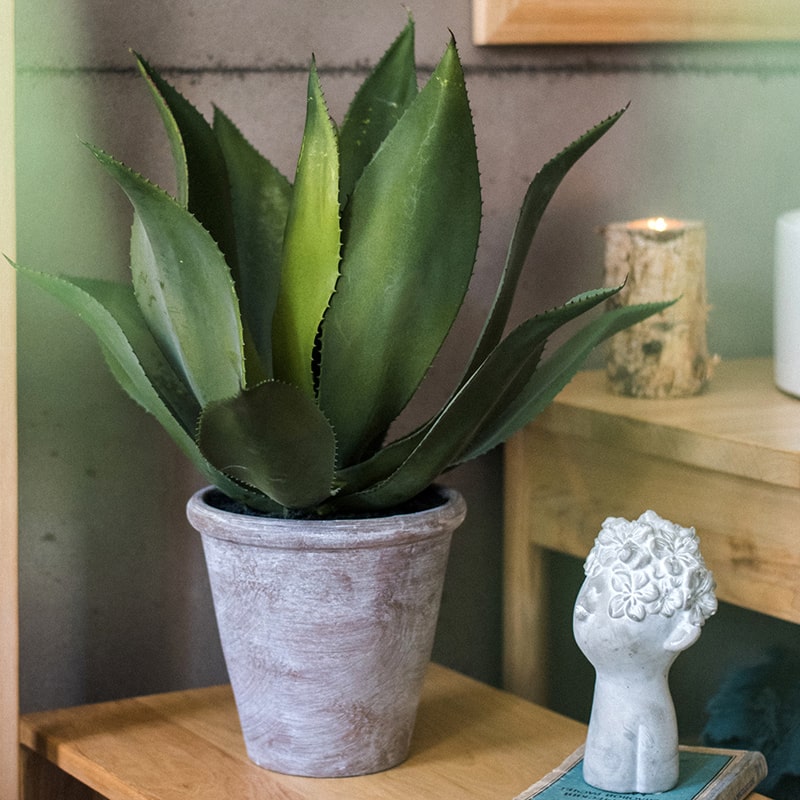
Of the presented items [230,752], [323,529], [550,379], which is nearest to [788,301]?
[550,379]

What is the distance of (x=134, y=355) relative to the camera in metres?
0.89

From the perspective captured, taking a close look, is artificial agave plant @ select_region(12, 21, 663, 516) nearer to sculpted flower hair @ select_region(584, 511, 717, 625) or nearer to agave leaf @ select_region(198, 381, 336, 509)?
agave leaf @ select_region(198, 381, 336, 509)

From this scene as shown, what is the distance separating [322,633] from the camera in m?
0.90

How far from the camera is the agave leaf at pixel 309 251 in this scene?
0.86 m

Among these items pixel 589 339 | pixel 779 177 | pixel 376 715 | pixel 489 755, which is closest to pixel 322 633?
pixel 376 715

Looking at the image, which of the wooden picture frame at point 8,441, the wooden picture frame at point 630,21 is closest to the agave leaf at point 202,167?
the wooden picture frame at point 8,441

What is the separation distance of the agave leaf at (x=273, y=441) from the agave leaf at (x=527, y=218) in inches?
6.6

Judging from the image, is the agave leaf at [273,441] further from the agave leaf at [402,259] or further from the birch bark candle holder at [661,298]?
the birch bark candle holder at [661,298]

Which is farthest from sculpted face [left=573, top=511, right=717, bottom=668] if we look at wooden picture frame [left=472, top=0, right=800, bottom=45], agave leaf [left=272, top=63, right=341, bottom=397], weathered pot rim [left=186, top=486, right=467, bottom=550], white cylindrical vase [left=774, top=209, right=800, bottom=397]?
wooden picture frame [left=472, top=0, right=800, bottom=45]

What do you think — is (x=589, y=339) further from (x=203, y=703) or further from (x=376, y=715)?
(x=203, y=703)

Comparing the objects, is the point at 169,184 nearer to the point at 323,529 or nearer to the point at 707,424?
the point at 323,529

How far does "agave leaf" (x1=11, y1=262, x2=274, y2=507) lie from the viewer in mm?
898

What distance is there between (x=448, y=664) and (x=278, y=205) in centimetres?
56

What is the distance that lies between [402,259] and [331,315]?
6cm
